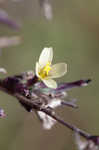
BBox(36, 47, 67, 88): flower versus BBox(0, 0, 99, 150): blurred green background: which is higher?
BBox(36, 47, 67, 88): flower

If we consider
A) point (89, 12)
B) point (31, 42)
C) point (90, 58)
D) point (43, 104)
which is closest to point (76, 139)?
point (43, 104)

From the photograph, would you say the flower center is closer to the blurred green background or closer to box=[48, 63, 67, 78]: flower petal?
box=[48, 63, 67, 78]: flower petal

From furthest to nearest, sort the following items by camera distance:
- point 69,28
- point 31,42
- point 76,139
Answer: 1. point 69,28
2. point 31,42
3. point 76,139

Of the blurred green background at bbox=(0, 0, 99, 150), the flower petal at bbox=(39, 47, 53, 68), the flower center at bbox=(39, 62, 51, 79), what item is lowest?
the blurred green background at bbox=(0, 0, 99, 150)

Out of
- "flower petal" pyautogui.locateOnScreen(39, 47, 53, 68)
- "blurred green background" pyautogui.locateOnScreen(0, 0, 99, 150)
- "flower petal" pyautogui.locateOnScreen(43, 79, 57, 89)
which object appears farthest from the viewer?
"blurred green background" pyautogui.locateOnScreen(0, 0, 99, 150)

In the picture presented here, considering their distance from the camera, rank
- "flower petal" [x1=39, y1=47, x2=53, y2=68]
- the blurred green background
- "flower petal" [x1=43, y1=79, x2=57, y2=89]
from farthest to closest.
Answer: the blurred green background → "flower petal" [x1=39, y1=47, x2=53, y2=68] → "flower petal" [x1=43, y1=79, x2=57, y2=89]

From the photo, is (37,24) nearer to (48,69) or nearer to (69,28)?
(69,28)

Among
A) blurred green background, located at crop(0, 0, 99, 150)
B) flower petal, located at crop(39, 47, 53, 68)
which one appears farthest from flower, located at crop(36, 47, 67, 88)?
blurred green background, located at crop(0, 0, 99, 150)

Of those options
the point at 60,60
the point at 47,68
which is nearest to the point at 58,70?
the point at 47,68
